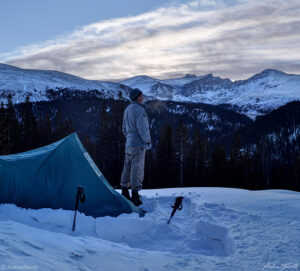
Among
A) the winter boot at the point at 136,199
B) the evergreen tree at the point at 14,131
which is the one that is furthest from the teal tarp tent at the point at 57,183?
the evergreen tree at the point at 14,131

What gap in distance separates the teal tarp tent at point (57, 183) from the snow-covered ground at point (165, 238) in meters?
0.33

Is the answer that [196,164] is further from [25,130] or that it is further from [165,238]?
[165,238]

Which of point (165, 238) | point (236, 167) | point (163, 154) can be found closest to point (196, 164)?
point (236, 167)

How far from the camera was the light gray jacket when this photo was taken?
21.5 feet

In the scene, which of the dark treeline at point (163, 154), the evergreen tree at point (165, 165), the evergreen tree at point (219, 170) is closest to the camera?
the dark treeline at point (163, 154)

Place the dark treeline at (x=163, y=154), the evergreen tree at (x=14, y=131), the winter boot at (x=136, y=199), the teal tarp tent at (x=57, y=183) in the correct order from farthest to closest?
1. the evergreen tree at (x=14, y=131)
2. the dark treeline at (x=163, y=154)
3. the winter boot at (x=136, y=199)
4. the teal tarp tent at (x=57, y=183)

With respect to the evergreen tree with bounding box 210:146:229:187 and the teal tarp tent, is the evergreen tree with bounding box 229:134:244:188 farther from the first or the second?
the teal tarp tent

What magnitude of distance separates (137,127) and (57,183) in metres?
2.19

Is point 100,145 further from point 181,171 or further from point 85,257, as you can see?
point 85,257

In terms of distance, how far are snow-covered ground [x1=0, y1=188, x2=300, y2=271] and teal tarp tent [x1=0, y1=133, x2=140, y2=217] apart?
0.33 metres

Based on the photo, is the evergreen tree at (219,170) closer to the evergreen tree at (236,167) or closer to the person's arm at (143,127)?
the evergreen tree at (236,167)

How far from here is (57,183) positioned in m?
5.55

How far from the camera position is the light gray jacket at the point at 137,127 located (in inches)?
258

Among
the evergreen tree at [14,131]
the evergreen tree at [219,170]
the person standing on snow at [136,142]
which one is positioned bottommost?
the evergreen tree at [219,170]
